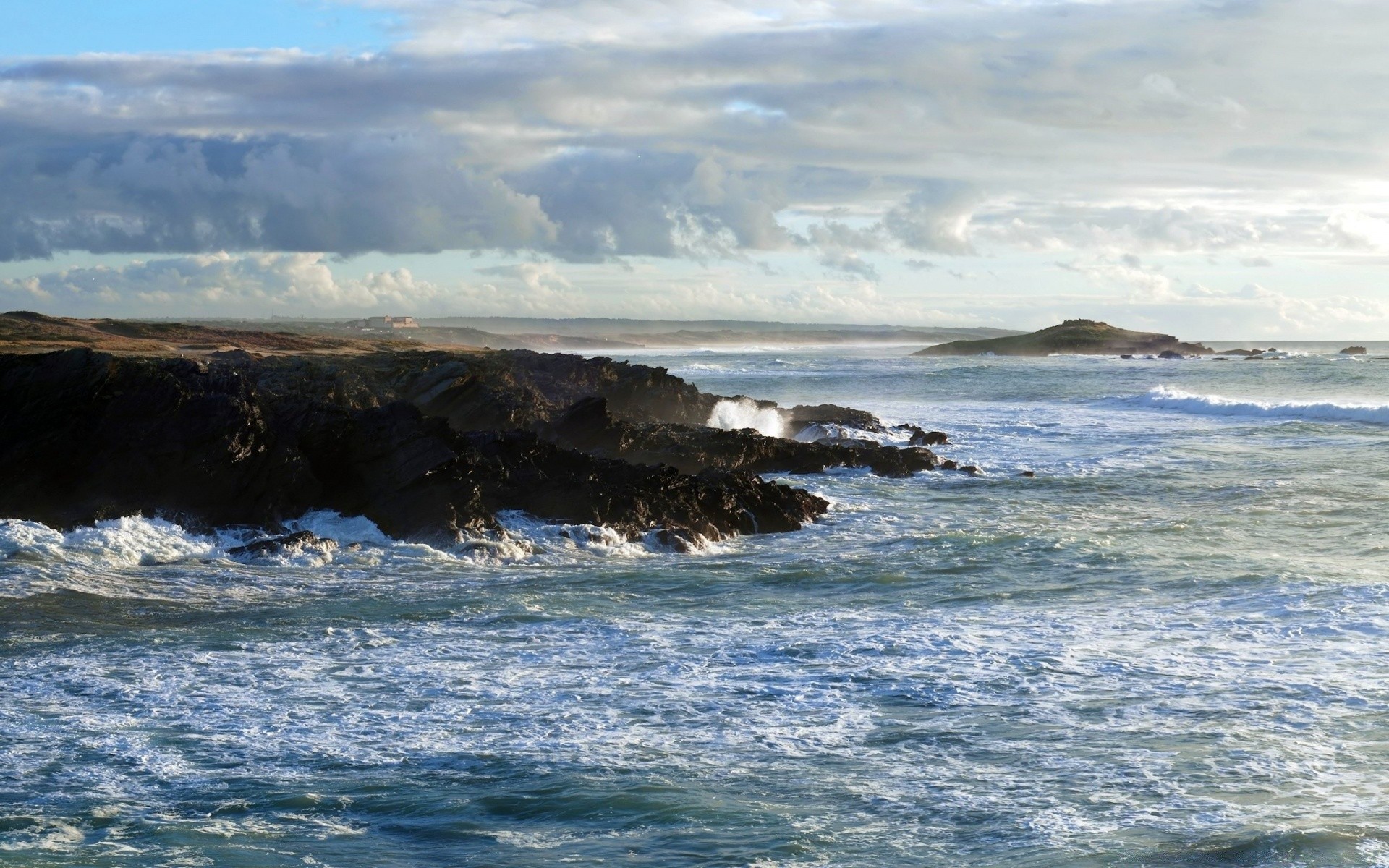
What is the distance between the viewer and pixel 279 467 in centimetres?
1515

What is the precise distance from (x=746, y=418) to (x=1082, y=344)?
101663 millimetres

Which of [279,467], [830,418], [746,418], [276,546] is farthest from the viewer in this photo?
[830,418]

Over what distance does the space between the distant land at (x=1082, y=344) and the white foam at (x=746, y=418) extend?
91615 mm

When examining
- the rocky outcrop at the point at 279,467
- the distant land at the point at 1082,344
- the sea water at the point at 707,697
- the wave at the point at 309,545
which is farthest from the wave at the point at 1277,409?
the distant land at the point at 1082,344

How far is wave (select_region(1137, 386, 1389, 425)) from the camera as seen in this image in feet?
120

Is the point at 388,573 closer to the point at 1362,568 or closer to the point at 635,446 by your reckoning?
the point at 635,446

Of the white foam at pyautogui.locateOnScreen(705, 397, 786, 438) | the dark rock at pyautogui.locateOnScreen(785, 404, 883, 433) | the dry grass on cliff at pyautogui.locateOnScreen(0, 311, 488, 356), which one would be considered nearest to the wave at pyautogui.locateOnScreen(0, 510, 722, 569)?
the white foam at pyautogui.locateOnScreen(705, 397, 786, 438)

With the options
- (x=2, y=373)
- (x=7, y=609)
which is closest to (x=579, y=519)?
(x=7, y=609)

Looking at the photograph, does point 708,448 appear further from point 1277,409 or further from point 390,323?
point 390,323

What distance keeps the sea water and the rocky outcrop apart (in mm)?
510

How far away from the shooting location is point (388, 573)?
43.5 ft

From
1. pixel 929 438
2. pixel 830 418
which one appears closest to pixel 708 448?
pixel 929 438

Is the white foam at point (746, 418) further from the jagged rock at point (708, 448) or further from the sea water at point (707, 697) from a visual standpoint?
the sea water at point (707, 697)

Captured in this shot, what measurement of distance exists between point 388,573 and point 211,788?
21.1 ft
